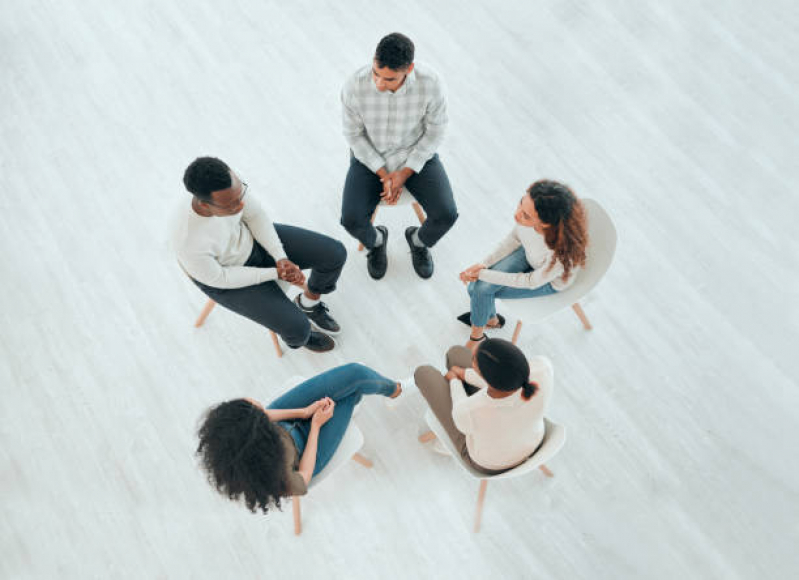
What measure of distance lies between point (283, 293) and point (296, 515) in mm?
896

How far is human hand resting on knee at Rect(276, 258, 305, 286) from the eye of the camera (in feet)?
7.81

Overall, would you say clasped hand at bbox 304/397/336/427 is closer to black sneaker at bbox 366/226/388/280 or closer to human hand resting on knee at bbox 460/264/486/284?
human hand resting on knee at bbox 460/264/486/284

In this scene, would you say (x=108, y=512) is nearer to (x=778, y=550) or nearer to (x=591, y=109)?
(x=778, y=550)

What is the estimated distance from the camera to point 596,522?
8.11 ft

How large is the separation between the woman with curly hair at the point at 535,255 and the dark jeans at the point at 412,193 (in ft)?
1.19

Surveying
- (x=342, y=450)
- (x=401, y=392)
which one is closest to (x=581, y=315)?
(x=401, y=392)

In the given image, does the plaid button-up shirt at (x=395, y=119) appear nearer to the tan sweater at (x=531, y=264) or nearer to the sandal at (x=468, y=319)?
the tan sweater at (x=531, y=264)

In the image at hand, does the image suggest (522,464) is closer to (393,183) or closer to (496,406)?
(496,406)

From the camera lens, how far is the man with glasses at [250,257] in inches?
76.5

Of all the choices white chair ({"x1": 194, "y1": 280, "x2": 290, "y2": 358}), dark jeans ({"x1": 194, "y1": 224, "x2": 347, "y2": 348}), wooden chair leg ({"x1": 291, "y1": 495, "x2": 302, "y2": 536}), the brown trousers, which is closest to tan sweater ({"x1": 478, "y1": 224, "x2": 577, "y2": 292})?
the brown trousers

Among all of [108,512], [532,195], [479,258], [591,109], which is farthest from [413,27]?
[108,512]

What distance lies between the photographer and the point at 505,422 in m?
1.83

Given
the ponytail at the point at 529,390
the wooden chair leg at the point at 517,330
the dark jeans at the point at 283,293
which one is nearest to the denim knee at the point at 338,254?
the dark jeans at the point at 283,293

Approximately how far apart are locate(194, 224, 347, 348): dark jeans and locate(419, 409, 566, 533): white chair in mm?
665
